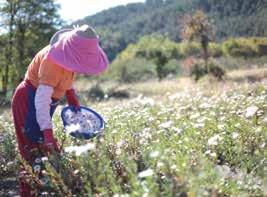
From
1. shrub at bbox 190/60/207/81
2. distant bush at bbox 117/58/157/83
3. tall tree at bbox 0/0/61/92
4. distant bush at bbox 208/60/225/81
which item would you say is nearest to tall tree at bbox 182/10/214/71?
shrub at bbox 190/60/207/81

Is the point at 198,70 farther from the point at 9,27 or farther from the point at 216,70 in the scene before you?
the point at 9,27

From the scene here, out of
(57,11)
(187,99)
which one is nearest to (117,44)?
(57,11)

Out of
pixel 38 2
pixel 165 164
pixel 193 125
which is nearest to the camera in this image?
pixel 165 164

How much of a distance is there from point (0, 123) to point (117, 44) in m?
131

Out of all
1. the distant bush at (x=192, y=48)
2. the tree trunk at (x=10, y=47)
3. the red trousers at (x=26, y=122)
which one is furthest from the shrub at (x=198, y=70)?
the red trousers at (x=26, y=122)

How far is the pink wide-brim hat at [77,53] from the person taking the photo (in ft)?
13.6

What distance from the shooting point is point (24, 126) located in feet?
14.5

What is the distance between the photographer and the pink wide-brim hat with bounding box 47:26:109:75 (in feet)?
13.6

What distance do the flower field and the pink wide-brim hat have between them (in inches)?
21.0

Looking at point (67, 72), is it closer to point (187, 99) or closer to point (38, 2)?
point (187, 99)

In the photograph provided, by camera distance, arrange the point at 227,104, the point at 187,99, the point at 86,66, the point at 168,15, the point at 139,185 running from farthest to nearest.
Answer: the point at 168,15, the point at 187,99, the point at 227,104, the point at 86,66, the point at 139,185

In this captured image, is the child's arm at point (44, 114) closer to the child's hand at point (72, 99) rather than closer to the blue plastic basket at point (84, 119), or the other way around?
the blue plastic basket at point (84, 119)

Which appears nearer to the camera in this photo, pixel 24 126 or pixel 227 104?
pixel 24 126

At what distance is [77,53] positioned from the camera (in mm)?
4180
